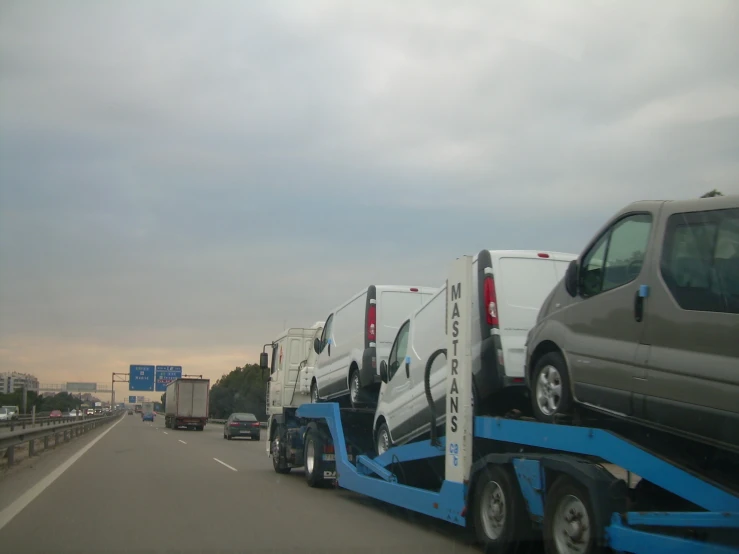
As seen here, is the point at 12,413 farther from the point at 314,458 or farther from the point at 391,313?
the point at 391,313

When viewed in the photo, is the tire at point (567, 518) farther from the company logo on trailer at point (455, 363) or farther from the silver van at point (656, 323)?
the company logo on trailer at point (455, 363)

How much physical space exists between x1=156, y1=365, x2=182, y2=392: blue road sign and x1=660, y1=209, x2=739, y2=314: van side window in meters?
73.8

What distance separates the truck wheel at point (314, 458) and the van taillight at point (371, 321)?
2449 millimetres

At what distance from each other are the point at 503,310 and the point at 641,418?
2712 millimetres

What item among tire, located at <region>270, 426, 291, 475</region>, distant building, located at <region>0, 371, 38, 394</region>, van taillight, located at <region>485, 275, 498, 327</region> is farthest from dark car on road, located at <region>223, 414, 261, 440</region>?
distant building, located at <region>0, 371, 38, 394</region>

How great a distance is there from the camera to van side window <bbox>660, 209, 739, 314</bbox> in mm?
5289

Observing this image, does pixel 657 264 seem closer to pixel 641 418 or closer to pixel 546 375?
pixel 641 418

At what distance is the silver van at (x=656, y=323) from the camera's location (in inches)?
204

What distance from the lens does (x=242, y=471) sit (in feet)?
58.1

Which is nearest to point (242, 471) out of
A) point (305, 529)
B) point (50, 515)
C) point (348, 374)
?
point (348, 374)

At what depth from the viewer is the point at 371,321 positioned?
41.6 ft

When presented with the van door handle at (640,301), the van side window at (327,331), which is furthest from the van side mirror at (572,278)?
the van side window at (327,331)

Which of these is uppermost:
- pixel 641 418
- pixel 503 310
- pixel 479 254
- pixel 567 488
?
pixel 479 254

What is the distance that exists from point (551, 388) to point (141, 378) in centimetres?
7363
